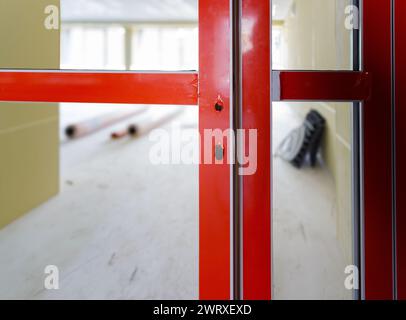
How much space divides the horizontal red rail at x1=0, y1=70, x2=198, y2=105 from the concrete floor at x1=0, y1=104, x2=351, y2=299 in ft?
1.24

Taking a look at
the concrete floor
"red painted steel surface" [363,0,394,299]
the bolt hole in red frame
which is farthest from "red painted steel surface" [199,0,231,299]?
"red painted steel surface" [363,0,394,299]

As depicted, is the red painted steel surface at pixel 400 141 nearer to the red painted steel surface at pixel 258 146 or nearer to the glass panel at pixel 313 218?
the glass panel at pixel 313 218

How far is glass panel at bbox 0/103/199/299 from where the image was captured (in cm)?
195

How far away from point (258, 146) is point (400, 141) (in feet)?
1.69

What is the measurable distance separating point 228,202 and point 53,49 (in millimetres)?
1241

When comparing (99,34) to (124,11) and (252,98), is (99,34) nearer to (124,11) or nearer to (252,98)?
(124,11)

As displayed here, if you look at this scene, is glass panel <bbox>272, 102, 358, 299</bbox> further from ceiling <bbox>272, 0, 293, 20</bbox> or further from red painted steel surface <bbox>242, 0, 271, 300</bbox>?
ceiling <bbox>272, 0, 293, 20</bbox>

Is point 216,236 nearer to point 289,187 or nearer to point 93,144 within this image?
point 289,187

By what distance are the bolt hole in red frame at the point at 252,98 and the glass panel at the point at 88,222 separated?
25 centimetres

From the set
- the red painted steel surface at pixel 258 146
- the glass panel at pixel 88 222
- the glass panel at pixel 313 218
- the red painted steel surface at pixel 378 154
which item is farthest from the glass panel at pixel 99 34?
the glass panel at pixel 313 218

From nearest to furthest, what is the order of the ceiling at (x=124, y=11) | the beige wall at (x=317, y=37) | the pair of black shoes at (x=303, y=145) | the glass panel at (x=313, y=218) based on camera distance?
the beige wall at (x=317, y=37)
the glass panel at (x=313, y=218)
the pair of black shoes at (x=303, y=145)
the ceiling at (x=124, y=11)

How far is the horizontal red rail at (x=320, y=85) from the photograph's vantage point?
1.35 m

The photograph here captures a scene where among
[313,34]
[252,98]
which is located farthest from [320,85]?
[313,34]

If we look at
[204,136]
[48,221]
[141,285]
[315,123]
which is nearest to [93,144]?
[48,221]
